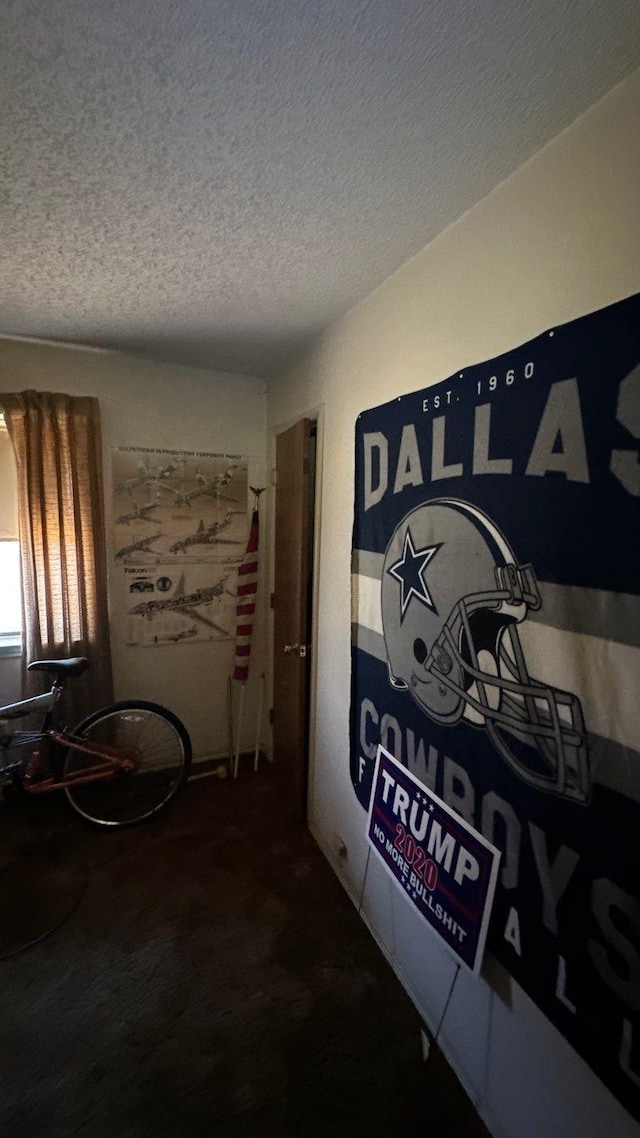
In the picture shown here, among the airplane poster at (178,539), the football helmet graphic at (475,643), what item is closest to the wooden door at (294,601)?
the airplane poster at (178,539)

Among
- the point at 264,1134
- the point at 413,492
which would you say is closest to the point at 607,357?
the point at 413,492

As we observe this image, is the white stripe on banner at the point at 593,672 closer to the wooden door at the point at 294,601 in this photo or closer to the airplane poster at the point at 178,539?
the wooden door at the point at 294,601

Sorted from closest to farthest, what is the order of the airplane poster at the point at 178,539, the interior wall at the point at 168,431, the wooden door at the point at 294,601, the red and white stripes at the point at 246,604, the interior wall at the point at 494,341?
the interior wall at the point at 494,341
the wooden door at the point at 294,601
the interior wall at the point at 168,431
the airplane poster at the point at 178,539
the red and white stripes at the point at 246,604

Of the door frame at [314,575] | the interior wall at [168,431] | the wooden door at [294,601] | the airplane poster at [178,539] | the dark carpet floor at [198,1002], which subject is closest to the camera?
the dark carpet floor at [198,1002]

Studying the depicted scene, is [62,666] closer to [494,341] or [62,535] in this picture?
[62,535]

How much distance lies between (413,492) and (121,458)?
6.16ft

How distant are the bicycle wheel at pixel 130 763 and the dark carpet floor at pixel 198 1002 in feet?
0.60

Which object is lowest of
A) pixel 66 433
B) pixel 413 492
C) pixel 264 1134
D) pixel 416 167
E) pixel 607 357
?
pixel 264 1134

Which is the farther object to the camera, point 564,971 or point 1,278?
point 1,278

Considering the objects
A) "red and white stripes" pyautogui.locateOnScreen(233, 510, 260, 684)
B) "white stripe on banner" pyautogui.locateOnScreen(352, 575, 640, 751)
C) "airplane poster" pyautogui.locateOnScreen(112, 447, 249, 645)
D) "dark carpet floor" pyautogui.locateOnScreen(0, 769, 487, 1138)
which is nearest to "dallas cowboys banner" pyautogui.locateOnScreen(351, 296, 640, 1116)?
"white stripe on banner" pyautogui.locateOnScreen(352, 575, 640, 751)

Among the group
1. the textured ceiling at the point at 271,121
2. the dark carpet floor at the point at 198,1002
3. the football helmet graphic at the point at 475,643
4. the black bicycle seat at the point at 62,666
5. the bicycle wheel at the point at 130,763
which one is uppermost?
the textured ceiling at the point at 271,121

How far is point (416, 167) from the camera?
1.08 meters

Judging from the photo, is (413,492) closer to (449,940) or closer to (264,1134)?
(449,940)

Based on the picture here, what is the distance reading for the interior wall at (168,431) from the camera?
2397mm
